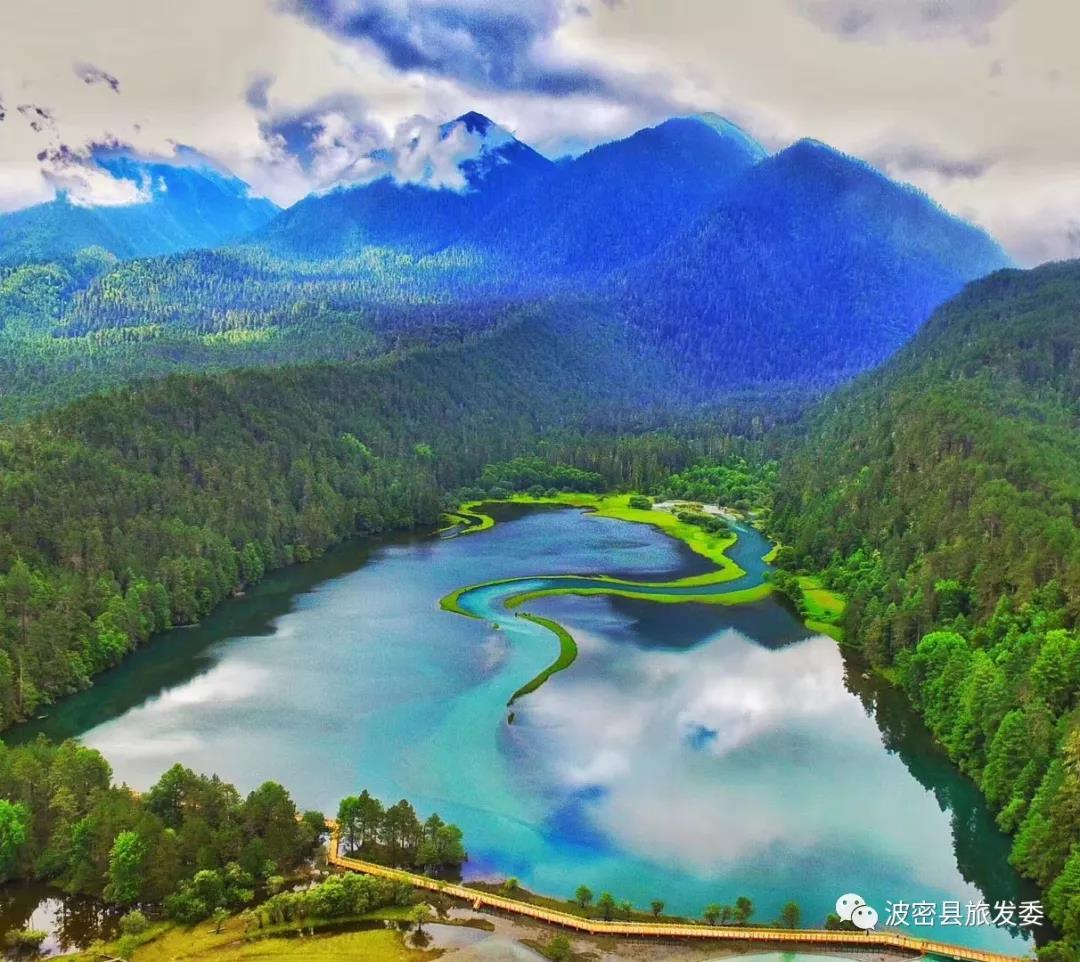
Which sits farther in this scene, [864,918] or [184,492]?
[184,492]

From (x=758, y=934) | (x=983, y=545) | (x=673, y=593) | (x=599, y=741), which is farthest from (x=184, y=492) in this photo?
(x=758, y=934)

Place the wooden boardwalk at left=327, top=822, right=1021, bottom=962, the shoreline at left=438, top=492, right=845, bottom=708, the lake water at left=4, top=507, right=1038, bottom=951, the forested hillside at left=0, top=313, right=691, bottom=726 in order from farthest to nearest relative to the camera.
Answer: the shoreline at left=438, top=492, right=845, bottom=708, the forested hillside at left=0, top=313, right=691, bottom=726, the lake water at left=4, top=507, right=1038, bottom=951, the wooden boardwalk at left=327, top=822, right=1021, bottom=962

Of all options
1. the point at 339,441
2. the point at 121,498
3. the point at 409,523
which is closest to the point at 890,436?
the point at 409,523

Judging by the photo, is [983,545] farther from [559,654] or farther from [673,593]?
[559,654]

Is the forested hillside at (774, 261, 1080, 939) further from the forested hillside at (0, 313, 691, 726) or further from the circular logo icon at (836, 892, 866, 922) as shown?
the forested hillside at (0, 313, 691, 726)

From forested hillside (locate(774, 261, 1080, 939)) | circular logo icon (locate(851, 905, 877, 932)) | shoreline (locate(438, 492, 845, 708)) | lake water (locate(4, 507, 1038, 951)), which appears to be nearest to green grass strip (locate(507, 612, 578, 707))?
shoreline (locate(438, 492, 845, 708))
